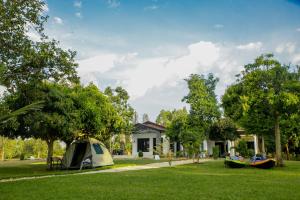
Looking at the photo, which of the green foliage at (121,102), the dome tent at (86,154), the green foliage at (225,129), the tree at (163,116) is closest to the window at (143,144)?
the green foliage at (121,102)

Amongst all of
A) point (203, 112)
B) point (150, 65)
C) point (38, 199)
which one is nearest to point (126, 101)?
point (203, 112)

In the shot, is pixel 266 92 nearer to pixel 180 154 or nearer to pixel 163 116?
pixel 180 154

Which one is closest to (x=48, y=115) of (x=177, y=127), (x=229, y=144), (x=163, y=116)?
(x=177, y=127)

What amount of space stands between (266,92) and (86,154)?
11.5 meters

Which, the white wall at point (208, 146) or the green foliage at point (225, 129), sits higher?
the green foliage at point (225, 129)

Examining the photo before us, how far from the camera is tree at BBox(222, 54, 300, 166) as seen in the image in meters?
15.4

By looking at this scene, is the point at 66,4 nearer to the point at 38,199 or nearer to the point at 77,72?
the point at 77,72

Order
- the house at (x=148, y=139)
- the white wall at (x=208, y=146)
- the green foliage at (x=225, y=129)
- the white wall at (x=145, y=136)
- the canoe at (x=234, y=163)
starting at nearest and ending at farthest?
the canoe at (x=234, y=163)
the green foliage at (x=225, y=129)
the white wall at (x=208, y=146)
the house at (x=148, y=139)
the white wall at (x=145, y=136)

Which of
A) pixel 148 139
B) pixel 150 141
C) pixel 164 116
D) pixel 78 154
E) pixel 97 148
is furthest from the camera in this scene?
pixel 164 116

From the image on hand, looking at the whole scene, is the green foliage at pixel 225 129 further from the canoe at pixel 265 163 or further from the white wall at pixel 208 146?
the canoe at pixel 265 163

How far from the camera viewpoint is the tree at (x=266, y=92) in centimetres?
1545

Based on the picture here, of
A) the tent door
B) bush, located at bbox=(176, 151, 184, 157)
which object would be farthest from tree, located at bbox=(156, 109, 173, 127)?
the tent door

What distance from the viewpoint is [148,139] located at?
3500 cm

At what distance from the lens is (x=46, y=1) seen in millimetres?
12695
